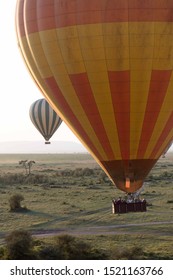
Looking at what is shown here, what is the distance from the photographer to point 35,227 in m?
37.4

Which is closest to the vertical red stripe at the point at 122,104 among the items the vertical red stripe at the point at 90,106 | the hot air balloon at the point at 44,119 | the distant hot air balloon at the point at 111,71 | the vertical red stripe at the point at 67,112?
the distant hot air balloon at the point at 111,71

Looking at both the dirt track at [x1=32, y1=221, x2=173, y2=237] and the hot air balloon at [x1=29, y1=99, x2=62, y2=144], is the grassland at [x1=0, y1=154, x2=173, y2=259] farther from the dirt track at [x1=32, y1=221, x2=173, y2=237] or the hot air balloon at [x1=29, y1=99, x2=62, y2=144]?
the hot air balloon at [x1=29, y1=99, x2=62, y2=144]

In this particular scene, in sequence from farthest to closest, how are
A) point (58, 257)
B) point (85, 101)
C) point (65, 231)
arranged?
point (65, 231) < point (58, 257) < point (85, 101)

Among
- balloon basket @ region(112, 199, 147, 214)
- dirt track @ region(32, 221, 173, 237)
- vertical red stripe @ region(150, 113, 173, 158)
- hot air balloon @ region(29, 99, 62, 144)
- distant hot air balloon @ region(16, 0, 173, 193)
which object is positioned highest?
hot air balloon @ region(29, 99, 62, 144)

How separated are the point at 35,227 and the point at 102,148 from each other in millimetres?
14047

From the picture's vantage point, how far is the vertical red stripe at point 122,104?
2409cm

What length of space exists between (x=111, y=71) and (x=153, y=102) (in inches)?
95.9

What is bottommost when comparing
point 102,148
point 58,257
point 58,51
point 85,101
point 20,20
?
point 58,257

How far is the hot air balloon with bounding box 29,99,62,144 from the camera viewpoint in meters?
67.9

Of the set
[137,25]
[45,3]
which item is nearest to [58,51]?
[45,3]

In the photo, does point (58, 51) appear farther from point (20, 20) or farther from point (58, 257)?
point (58, 257)

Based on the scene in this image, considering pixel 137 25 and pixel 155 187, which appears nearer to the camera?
pixel 137 25

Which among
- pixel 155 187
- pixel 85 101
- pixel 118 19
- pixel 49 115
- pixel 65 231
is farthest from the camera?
pixel 49 115

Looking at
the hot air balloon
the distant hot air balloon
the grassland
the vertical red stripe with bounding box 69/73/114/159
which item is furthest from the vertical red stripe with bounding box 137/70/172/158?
the hot air balloon
